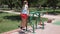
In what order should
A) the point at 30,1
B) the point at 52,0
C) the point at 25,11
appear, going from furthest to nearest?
the point at 52,0 → the point at 30,1 → the point at 25,11

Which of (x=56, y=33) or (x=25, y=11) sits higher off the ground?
(x=25, y=11)

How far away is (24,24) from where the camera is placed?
11.2 meters

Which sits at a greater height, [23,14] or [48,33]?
[23,14]

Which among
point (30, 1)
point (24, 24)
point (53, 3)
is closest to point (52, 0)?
point (53, 3)

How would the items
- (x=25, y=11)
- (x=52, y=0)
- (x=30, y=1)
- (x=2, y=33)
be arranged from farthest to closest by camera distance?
(x=52, y=0), (x=30, y=1), (x=25, y=11), (x=2, y=33)

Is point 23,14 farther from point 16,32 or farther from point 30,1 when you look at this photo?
point 30,1

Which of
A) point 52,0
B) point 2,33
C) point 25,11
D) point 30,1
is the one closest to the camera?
point 2,33

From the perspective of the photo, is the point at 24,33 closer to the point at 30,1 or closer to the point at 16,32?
the point at 16,32

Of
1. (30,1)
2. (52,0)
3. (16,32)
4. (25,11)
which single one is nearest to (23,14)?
(25,11)

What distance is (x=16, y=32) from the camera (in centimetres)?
1043

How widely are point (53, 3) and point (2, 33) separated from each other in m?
28.8

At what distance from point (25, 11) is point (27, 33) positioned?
1279 millimetres

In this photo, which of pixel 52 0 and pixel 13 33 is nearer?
pixel 13 33

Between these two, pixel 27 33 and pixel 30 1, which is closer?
pixel 27 33
